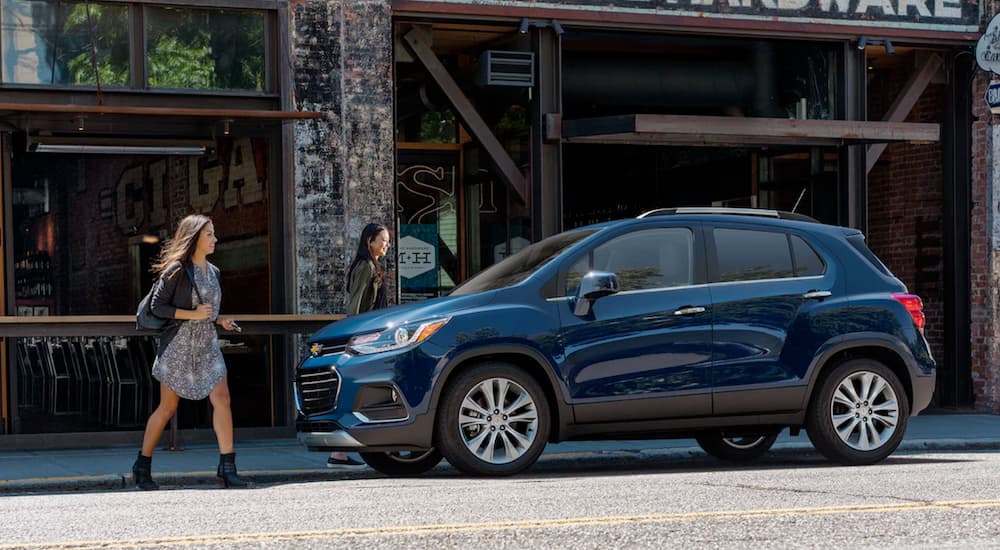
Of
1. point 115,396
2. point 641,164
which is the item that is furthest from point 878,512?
point 641,164

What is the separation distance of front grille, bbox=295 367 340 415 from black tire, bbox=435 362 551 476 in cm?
77

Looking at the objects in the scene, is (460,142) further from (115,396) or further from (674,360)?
(674,360)

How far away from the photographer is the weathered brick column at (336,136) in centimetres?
1531

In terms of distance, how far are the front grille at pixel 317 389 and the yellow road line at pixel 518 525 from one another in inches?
129

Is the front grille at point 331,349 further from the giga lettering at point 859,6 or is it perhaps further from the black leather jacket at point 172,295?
the giga lettering at point 859,6

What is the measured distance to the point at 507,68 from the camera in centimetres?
1611

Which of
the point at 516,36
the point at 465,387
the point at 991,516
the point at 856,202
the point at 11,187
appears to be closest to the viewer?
the point at 991,516

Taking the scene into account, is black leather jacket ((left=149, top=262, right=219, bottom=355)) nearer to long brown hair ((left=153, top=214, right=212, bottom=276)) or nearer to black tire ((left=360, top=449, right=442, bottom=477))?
long brown hair ((left=153, top=214, right=212, bottom=276))

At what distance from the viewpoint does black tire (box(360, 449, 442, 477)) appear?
11.6 metres

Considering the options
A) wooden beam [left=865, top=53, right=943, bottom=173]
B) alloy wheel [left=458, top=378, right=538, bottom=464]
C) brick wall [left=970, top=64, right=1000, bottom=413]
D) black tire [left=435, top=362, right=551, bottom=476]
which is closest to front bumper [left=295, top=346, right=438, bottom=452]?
black tire [left=435, top=362, right=551, bottom=476]

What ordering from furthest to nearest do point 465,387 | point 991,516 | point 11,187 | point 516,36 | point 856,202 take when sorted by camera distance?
point 856,202 < point 516,36 < point 11,187 < point 465,387 < point 991,516

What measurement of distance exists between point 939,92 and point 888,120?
1162 millimetres

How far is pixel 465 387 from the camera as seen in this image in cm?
1078

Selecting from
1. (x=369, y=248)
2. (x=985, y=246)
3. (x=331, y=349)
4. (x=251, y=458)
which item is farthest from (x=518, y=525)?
(x=985, y=246)
